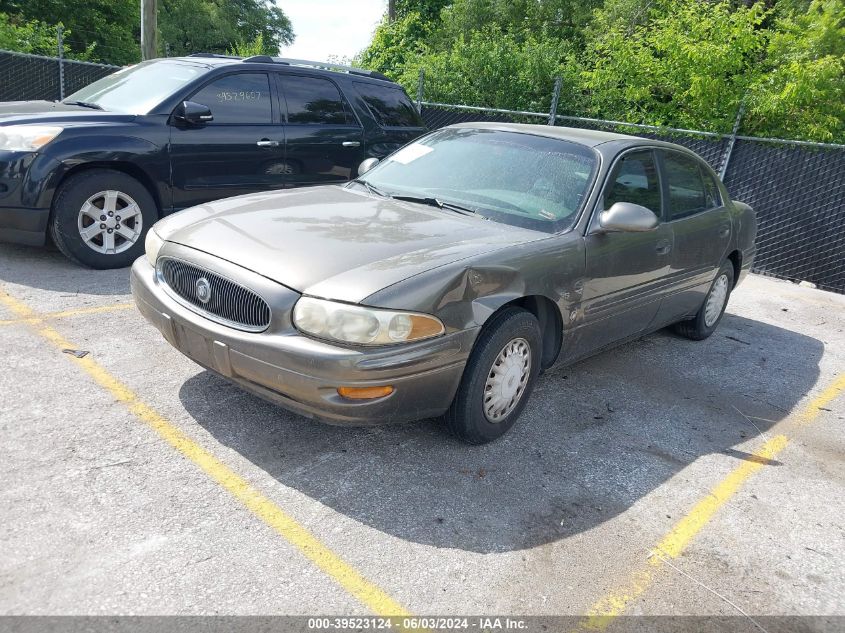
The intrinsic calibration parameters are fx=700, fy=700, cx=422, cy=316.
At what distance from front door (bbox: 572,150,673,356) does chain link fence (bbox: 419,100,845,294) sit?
17.3ft

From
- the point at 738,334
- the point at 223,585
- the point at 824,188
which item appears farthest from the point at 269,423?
the point at 824,188

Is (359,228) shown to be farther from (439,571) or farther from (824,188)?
(824,188)

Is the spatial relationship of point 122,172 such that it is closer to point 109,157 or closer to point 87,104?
point 109,157

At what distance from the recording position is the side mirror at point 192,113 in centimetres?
586

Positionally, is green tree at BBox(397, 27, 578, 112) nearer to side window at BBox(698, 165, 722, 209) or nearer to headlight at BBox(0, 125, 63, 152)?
side window at BBox(698, 165, 722, 209)

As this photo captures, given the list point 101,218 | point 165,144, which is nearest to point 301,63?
point 165,144

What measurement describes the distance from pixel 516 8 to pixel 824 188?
1512 cm

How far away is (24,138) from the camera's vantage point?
5.38 m

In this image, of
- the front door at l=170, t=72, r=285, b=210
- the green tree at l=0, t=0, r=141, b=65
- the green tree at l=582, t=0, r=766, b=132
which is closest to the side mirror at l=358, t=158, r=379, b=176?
the front door at l=170, t=72, r=285, b=210

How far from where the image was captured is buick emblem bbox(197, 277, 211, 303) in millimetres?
3302

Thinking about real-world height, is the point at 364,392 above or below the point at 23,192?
below

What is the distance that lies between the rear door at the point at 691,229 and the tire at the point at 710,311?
7.8 inches

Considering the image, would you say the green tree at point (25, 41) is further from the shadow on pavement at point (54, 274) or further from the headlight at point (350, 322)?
the headlight at point (350, 322)

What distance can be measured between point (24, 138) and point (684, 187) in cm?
499
